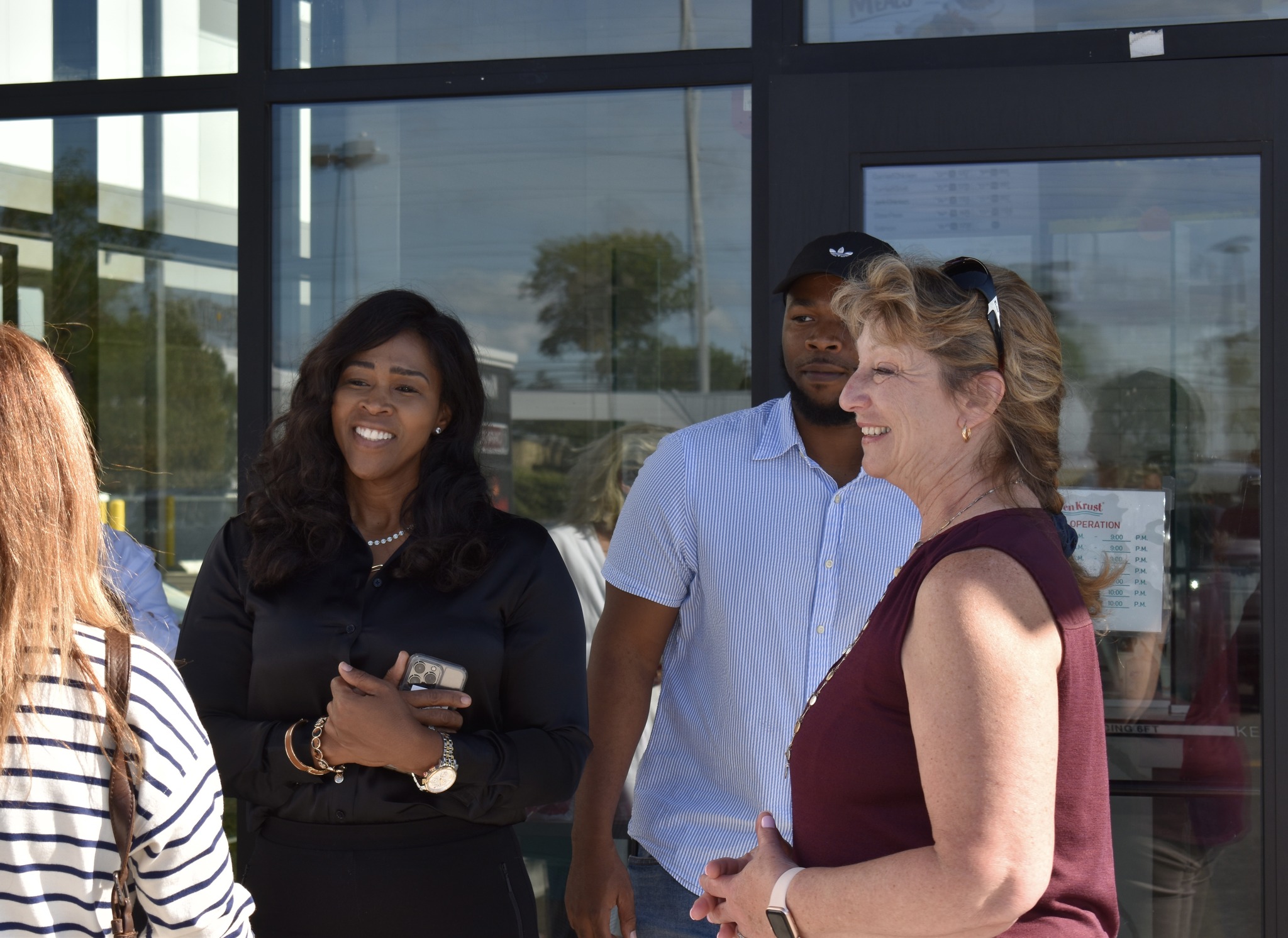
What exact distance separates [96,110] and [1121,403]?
317 cm

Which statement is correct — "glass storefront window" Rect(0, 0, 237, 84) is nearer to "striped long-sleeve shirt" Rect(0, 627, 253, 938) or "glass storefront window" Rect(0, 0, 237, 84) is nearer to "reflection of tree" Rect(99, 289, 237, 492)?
"reflection of tree" Rect(99, 289, 237, 492)

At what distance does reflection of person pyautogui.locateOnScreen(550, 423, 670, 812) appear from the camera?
11.6 ft

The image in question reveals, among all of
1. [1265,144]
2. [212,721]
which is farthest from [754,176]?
[212,721]

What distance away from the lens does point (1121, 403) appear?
3.10m

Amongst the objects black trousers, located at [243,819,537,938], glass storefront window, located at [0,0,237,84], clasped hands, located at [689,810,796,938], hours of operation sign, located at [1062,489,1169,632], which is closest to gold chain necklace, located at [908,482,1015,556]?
clasped hands, located at [689,810,796,938]

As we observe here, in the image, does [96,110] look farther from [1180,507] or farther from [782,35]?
[1180,507]

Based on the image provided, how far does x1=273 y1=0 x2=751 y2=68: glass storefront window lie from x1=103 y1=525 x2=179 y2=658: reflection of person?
1521 millimetres

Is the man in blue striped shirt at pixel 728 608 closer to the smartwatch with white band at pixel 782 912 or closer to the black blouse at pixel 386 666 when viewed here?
the black blouse at pixel 386 666

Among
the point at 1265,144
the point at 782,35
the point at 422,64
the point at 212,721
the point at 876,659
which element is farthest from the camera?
the point at 422,64

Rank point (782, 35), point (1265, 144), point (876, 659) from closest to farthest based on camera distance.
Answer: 1. point (876, 659)
2. point (1265, 144)
3. point (782, 35)

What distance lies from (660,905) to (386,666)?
83 centimetres

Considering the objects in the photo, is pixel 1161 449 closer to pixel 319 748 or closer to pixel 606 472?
pixel 606 472

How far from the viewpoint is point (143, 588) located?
3.04 m

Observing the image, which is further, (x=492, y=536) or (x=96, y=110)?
(x=96, y=110)
